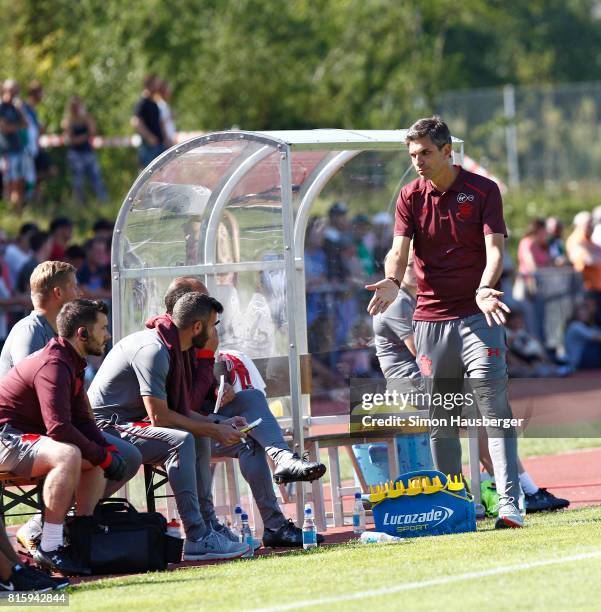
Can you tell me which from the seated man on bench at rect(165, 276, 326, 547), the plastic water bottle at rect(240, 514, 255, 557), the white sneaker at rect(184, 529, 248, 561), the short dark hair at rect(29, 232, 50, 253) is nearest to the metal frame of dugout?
the seated man on bench at rect(165, 276, 326, 547)

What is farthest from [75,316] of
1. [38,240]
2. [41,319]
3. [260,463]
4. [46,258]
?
[38,240]

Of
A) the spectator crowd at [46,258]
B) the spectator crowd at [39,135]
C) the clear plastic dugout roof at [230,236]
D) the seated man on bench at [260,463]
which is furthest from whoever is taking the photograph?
the spectator crowd at [39,135]

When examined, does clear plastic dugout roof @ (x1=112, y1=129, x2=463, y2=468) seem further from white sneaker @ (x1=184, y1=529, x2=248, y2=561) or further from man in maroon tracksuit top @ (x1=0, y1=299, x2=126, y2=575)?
man in maroon tracksuit top @ (x1=0, y1=299, x2=126, y2=575)

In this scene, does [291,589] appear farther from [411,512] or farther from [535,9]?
[535,9]

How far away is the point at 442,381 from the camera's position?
9.05 meters

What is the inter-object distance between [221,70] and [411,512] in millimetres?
19073

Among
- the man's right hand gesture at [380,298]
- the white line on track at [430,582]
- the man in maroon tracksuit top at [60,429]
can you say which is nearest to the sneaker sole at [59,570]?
the man in maroon tracksuit top at [60,429]

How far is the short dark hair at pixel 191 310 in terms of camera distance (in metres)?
9.22

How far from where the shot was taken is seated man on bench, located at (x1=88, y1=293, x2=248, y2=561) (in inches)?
352

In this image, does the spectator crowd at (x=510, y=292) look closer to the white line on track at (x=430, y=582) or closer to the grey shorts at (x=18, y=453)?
the grey shorts at (x=18, y=453)

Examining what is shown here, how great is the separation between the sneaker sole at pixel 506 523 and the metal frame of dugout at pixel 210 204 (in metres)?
1.17

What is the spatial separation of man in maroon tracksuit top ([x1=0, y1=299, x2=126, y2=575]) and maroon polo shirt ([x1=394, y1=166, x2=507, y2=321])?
6.53ft

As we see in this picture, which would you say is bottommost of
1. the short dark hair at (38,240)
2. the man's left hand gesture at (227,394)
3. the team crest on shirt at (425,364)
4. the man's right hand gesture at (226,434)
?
the man's right hand gesture at (226,434)

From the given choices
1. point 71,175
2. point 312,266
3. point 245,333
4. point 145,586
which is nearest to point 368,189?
point 312,266
